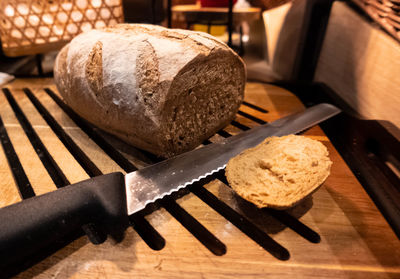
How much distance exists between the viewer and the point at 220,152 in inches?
37.0

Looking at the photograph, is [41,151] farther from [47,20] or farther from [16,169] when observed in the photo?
[47,20]

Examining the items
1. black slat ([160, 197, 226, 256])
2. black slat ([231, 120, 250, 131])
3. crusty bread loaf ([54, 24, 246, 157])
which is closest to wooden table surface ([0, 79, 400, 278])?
black slat ([160, 197, 226, 256])

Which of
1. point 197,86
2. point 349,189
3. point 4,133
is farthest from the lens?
point 4,133

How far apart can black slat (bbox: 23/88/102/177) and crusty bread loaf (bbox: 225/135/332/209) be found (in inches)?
17.9

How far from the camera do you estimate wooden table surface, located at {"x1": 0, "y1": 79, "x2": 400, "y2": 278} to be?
0.63 m

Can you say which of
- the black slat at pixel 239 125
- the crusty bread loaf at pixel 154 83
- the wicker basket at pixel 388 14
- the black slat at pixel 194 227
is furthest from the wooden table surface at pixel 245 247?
the wicker basket at pixel 388 14

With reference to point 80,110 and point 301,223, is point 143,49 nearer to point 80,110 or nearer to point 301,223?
point 80,110

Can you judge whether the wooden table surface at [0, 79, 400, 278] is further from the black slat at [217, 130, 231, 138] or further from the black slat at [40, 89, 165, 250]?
the black slat at [217, 130, 231, 138]

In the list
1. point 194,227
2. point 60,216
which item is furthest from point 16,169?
point 194,227

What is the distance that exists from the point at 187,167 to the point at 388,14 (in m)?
0.96

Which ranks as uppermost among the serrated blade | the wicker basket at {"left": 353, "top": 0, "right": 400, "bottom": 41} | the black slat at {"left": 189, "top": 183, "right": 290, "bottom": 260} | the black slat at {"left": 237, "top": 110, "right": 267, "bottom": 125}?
the wicker basket at {"left": 353, "top": 0, "right": 400, "bottom": 41}

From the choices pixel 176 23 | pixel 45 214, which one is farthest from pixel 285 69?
pixel 45 214

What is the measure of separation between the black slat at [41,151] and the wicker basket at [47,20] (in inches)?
16.3

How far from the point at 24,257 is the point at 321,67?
64.3 inches
